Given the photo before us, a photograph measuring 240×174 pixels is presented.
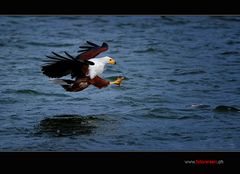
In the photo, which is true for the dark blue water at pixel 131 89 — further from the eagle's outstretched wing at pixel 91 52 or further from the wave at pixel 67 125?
the eagle's outstretched wing at pixel 91 52

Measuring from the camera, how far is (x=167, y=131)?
8812 mm

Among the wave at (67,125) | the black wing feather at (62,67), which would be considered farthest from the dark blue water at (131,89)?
the black wing feather at (62,67)

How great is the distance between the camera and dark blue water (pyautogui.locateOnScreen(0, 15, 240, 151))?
8.55 metres

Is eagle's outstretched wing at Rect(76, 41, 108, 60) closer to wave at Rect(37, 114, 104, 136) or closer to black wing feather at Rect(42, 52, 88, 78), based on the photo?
black wing feather at Rect(42, 52, 88, 78)

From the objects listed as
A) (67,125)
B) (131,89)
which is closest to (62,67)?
(67,125)

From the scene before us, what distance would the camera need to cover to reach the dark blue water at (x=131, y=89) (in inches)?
336

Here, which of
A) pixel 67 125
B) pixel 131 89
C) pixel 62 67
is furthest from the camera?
pixel 131 89

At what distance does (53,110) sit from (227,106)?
254 cm

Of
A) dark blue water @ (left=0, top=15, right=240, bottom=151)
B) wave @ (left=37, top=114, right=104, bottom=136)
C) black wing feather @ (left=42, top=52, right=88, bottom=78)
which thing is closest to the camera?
dark blue water @ (left=0, top=15, right=240, bottom=151)

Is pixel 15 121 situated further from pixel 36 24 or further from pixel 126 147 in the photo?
pixel 36 24

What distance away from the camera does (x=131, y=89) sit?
11.0 metres

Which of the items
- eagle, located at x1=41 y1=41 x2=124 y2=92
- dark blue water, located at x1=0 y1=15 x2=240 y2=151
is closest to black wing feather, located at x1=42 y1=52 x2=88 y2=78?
eagle, located at x1=41 y1=41 x2=124 y2=92

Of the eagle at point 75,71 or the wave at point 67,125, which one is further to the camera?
the eagle at point 75,71

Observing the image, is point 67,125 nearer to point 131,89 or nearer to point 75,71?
point 75,71
